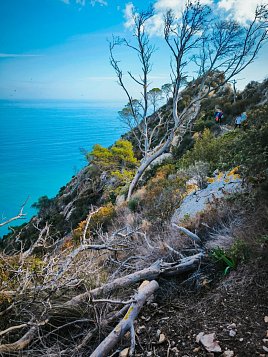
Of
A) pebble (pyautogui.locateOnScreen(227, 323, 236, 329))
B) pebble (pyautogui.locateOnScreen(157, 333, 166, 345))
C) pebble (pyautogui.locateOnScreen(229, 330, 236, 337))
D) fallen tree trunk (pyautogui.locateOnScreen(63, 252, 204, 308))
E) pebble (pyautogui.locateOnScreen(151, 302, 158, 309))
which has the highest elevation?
fallen tree trunk (pyautogui.locateOnScreen(63, 252, 204, 308))

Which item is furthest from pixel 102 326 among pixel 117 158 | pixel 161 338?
pixel 117 158

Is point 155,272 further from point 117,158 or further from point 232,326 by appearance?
point 117,158

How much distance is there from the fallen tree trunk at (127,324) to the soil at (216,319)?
0.20 meters

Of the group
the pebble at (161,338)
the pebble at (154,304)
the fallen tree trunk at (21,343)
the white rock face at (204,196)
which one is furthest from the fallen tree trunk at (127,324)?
the white rock face at (204,196)

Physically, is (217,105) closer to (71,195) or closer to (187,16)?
(187,16)

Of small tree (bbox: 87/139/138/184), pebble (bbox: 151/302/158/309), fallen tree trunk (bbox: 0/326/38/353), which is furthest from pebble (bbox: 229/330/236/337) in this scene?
small tree (bbox: 87/139/138/184)

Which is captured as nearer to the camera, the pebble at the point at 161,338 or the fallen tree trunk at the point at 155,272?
the pebble at the point at 161,338

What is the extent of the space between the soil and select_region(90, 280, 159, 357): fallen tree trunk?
20 cm

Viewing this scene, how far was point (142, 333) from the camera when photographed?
9.30ft

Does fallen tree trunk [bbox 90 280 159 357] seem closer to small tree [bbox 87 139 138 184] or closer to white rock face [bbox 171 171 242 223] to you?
white rock face [bbox 171 171 242 223]

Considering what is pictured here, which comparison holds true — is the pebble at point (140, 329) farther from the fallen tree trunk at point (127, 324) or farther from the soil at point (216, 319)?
the fallen tree trunk at point (127, 324)

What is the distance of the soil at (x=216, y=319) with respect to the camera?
232cm

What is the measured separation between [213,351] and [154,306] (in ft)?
3.51

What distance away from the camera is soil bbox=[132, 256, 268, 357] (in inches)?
91.5
